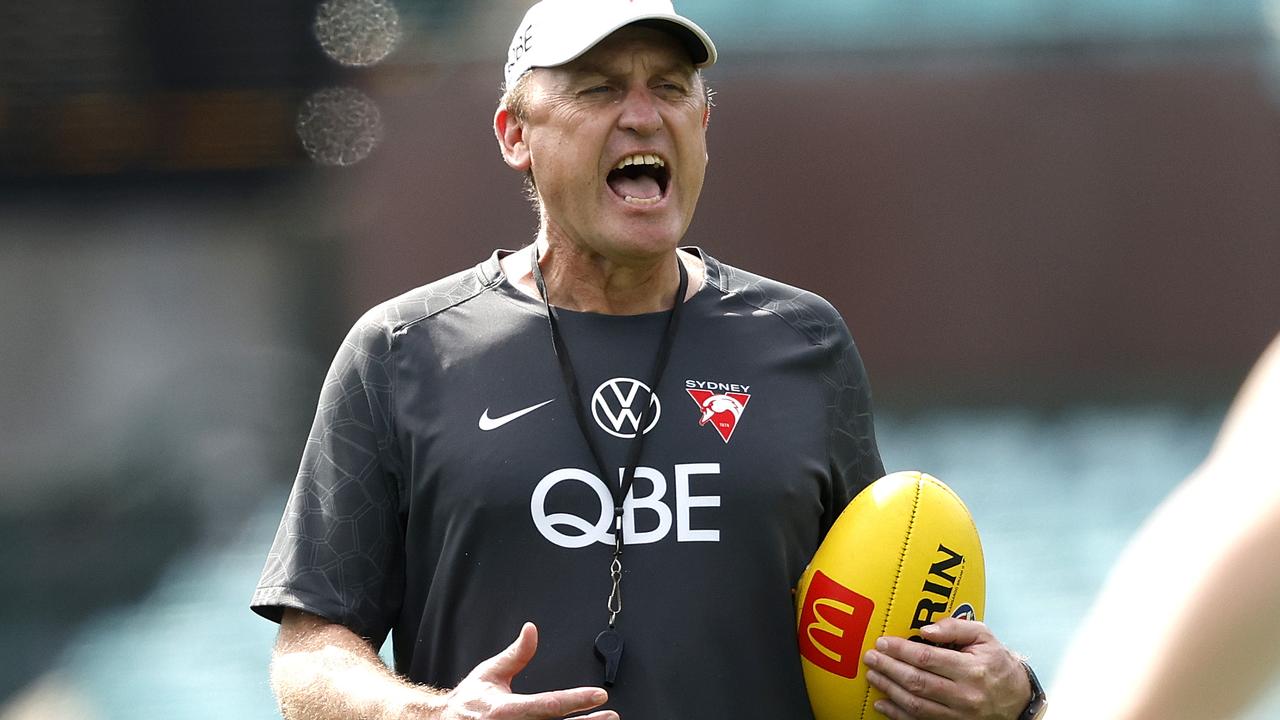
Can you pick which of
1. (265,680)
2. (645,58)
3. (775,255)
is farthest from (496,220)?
(645,58)

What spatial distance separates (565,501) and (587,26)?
27.6 inches

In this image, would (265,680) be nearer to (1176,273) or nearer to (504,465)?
(1176,273)

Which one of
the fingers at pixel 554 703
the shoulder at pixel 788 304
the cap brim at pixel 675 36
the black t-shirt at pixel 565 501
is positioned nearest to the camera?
the fingers at pixel 554 703

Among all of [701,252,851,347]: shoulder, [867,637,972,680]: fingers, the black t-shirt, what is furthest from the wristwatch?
[701,252,851,347]: shoulder

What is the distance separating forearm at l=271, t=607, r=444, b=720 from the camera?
1.93 m

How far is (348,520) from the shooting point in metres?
2.10

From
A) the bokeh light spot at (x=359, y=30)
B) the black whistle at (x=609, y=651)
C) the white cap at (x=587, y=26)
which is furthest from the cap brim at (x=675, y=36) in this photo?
A: the bokeh light spot at (x=359, y=30)

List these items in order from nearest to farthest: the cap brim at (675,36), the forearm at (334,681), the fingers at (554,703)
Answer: the fingers at (554,703) → the forearm at (334,681) → the cap brim at (675,36)

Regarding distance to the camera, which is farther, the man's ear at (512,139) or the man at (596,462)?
the man's ear at (512,139)

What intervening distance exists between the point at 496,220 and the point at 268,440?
1.82m

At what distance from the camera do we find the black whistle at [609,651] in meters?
1.99

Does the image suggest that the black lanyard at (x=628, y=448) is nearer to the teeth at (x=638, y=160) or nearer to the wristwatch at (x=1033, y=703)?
the teeth at (x=638, y=160)

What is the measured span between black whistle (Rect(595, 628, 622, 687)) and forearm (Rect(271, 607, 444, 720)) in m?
0.22

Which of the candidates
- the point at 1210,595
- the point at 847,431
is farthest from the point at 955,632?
the point at 1210,595
